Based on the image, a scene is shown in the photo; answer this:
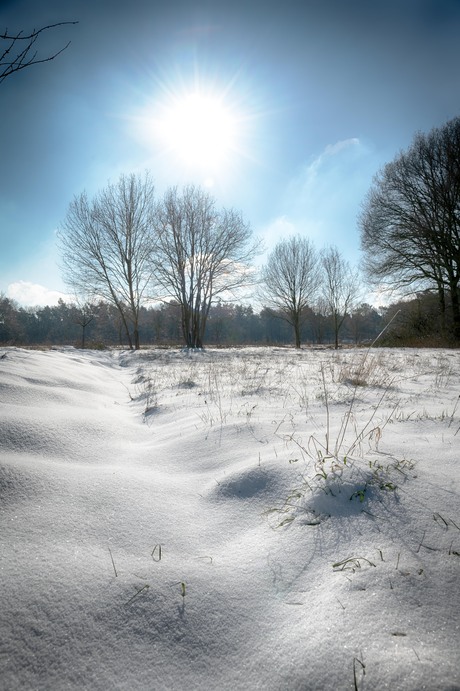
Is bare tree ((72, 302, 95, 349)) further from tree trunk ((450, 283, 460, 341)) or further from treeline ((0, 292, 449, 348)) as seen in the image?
tree trunk ((450, 283, 460, 341))

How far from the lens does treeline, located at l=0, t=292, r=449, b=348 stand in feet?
54.2

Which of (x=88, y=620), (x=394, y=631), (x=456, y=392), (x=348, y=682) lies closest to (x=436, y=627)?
(x=394, y=631)

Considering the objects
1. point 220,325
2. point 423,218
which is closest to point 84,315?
point 423,218

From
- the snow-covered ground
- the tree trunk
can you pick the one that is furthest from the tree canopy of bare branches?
the snow-covered ground

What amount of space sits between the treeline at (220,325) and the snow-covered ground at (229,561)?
1492cm

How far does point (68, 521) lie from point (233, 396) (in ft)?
8.10

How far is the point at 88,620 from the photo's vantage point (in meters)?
0.73

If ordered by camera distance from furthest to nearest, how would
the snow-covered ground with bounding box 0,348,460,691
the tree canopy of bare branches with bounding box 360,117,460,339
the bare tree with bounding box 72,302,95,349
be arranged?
the bare tree with bounding box 72,302,95,349, the tree canopy of bare branches with bounding box 360,117,460,339, the snow-covered ground with bounding box 0,348,460,691

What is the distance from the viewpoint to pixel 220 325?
57.3 metres

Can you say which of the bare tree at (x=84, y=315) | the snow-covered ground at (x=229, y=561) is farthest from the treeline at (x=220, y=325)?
the snow-covered ground at (x=229, y=561)

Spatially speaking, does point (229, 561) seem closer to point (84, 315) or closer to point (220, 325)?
point (84, 315)

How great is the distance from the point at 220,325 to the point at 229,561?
56.6 meters

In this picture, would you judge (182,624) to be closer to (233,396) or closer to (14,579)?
(14,579)

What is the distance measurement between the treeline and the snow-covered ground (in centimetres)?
1492
